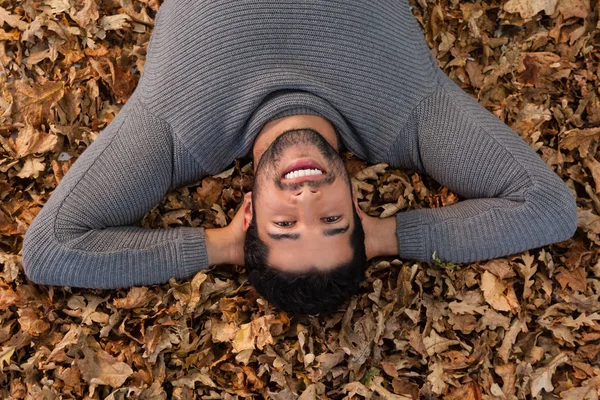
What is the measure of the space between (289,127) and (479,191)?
126 cm

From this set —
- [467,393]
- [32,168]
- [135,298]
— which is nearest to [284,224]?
[135,298]

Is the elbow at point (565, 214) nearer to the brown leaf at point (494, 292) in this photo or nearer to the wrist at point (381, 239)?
the brown leaf at point (494, 292)

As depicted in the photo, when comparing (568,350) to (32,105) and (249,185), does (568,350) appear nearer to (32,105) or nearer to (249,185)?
(249,185)

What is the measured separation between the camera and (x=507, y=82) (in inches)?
159

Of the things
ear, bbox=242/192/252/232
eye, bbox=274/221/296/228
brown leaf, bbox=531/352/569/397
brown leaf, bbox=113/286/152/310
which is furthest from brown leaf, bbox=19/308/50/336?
brown leaf, bbox=531/352/569/397

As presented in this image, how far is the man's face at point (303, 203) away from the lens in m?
2.95

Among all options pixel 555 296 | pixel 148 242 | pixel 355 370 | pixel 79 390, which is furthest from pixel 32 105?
pixel 555 296

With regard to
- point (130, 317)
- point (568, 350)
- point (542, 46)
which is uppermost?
point (542, 46)

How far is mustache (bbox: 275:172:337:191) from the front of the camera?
2.92 metres

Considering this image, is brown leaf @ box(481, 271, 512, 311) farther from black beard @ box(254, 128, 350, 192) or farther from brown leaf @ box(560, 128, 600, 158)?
black beard @ box(254, 128, 350, 192)

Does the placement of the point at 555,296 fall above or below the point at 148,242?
below

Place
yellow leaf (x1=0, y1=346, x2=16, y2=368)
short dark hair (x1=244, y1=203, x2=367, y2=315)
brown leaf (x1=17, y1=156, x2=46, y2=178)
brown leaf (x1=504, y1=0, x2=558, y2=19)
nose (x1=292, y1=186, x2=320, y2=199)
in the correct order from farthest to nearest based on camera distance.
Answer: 1. brown leaf (x1=504, y1=0, x2=558, y2=19)
2. brown leaf (x1=17, y1=156, x2=46, y2=178)
3. yellow leaf (x1=0, y1=346, x2=16, y2=368)
4. short dark hair (x1=244, y1=203, x2=367, y2=315)
5. nose (x1=292, y1=186, x2=320, y2=199)

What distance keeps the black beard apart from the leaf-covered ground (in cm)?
71

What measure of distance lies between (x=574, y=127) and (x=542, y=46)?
63 cm
